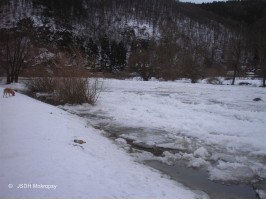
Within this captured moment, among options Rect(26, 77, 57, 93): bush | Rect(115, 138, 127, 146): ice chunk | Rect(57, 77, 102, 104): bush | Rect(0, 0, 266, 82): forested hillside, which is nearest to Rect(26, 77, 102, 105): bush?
Rect(57, 77, 102, 104): bush

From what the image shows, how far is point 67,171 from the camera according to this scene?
106 inches

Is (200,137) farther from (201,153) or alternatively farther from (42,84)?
(42,84)

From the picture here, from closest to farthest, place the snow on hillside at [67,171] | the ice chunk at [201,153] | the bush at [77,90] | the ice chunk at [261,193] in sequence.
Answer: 1. the snow on hillside at [67,171]
2. the ice chunk at [261,193]
3. the ice chunk at [201,153]
4. the bush at [77,90]

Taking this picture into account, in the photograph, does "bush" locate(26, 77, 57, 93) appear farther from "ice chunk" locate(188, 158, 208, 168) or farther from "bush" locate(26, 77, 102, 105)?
"ice chunk" locate(188, 158, 208, 168)

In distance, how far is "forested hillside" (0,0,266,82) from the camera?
34.9 metres

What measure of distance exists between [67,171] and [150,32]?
266 feet

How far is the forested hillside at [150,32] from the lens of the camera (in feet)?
114

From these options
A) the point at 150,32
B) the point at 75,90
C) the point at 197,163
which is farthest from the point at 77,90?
the point at 150,32

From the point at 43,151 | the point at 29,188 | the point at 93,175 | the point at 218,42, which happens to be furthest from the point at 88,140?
the point at 218,42

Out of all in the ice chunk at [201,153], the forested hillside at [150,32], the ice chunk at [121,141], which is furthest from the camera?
the forested hillside at [150,32]

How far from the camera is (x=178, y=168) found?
3.67 m

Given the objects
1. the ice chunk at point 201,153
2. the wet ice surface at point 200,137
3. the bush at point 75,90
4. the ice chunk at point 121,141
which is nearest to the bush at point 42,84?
the bush at point 75,90

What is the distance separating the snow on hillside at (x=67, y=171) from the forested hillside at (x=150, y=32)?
2076cm

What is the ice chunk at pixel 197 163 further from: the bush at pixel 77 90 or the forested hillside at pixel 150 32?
the forested hillside at pixel 150 32
